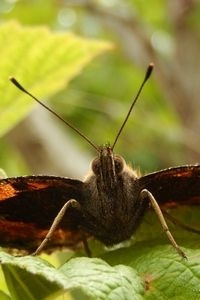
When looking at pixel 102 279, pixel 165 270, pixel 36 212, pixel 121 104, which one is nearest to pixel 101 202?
pixel 36 212

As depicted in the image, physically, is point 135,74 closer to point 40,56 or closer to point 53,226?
point 40,56

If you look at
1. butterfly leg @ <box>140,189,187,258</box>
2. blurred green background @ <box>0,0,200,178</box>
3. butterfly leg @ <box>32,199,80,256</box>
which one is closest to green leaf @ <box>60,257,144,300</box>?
butterfly leg @ <box>140,189,187,258</box>

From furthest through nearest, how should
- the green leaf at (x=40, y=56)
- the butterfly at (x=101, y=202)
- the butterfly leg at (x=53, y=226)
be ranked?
1. the green leaf at (x=40, y=56)
2. the butterfly at (x=101, y=202)
3. the butterfly leg at (x=53, y=226)

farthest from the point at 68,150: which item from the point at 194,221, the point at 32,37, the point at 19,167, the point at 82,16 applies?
the point at 194,221

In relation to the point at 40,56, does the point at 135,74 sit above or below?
below

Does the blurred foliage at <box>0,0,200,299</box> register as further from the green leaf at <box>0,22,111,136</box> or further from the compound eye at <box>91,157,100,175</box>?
the compound eye at <box>91,157,100,175</box>

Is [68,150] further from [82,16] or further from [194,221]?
[194,221]

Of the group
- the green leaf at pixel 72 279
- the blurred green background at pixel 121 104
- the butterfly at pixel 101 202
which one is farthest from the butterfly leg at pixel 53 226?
the blurred green background at pixel 121 104

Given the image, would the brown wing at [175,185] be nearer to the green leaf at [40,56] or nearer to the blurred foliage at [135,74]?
the green leaf at [40,56]
